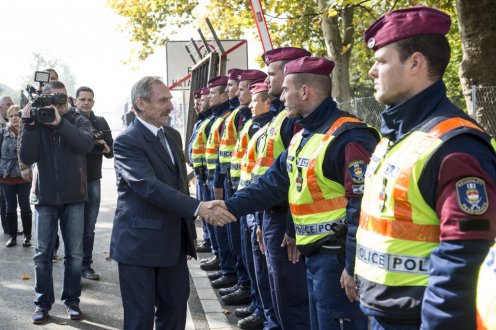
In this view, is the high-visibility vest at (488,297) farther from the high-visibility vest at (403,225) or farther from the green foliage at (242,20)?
the green foliage at (242,20)

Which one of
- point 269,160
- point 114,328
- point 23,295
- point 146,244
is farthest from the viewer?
point 23,295

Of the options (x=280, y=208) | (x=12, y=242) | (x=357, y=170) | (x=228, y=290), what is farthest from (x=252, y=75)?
(x=12, y=242)

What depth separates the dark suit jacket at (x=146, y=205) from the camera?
15.6ft

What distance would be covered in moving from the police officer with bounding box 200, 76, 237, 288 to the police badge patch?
5974mm

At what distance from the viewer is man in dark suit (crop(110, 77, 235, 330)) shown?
4.78 metres

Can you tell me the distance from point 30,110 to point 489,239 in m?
5.18

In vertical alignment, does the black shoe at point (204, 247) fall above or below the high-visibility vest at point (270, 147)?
below

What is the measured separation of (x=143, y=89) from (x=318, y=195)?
5.44 feet

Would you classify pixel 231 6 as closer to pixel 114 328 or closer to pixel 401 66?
pixel 114 328

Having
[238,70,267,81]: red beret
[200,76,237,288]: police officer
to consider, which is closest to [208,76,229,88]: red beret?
[200,76,237,288]: police officer

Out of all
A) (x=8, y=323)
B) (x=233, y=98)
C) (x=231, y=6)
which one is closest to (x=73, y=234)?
(x=8, y=323)

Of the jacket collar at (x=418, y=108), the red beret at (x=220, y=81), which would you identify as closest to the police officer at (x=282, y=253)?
the jacket collar at (x=418, y=108)

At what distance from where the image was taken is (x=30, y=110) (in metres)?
6.62

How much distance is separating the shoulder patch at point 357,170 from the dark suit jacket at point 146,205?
143cm
